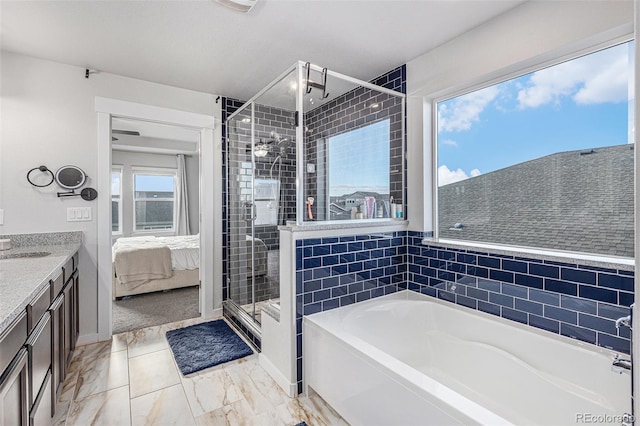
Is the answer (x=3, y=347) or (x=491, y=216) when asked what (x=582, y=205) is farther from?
(x=3, y=347)

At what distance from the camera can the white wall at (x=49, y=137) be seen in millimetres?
2455

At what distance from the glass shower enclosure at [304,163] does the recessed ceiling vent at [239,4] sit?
448 millimetres

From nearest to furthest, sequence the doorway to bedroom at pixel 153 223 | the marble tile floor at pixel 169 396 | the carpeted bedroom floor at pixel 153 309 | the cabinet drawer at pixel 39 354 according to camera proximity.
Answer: the cabinet drawer at pixel 39 354 < the marble tile floor at pixel 169 396 < the carpeted bedroom floor at pixel 153 309 < the doorway to bedroom at pixel 153 223

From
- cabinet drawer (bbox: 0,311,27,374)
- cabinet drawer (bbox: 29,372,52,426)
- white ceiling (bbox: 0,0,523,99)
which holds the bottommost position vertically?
cabinet drawer (bbox: 29,372,52,426)

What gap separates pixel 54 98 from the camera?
2602mm

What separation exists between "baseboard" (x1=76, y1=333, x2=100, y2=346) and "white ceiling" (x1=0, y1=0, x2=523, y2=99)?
2.37 metres

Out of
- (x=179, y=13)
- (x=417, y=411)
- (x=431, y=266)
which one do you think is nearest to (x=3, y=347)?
(x=417, y=411)

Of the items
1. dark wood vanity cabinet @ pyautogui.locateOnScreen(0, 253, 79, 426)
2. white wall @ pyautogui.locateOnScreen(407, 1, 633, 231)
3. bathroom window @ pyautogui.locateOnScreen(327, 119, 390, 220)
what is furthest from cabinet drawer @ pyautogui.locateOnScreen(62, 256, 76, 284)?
white wall @ pyautogui.locateOnScreen(407, 1, 633, 231)

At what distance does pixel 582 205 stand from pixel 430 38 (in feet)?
4.93

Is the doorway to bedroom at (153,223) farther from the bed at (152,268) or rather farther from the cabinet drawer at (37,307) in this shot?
the cabinet drawer at (37,307)

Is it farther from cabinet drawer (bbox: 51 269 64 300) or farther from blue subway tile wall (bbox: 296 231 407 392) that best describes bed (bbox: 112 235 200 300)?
blue subway tile wall (bbox: 296 231 407 392)

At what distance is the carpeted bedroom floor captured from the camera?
10.5 feet

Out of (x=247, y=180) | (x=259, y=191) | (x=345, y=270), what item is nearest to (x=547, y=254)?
(x=345, y=270)

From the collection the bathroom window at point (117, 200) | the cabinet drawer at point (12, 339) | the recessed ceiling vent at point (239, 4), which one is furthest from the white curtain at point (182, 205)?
the cabinet drawer at point (12, 339)
